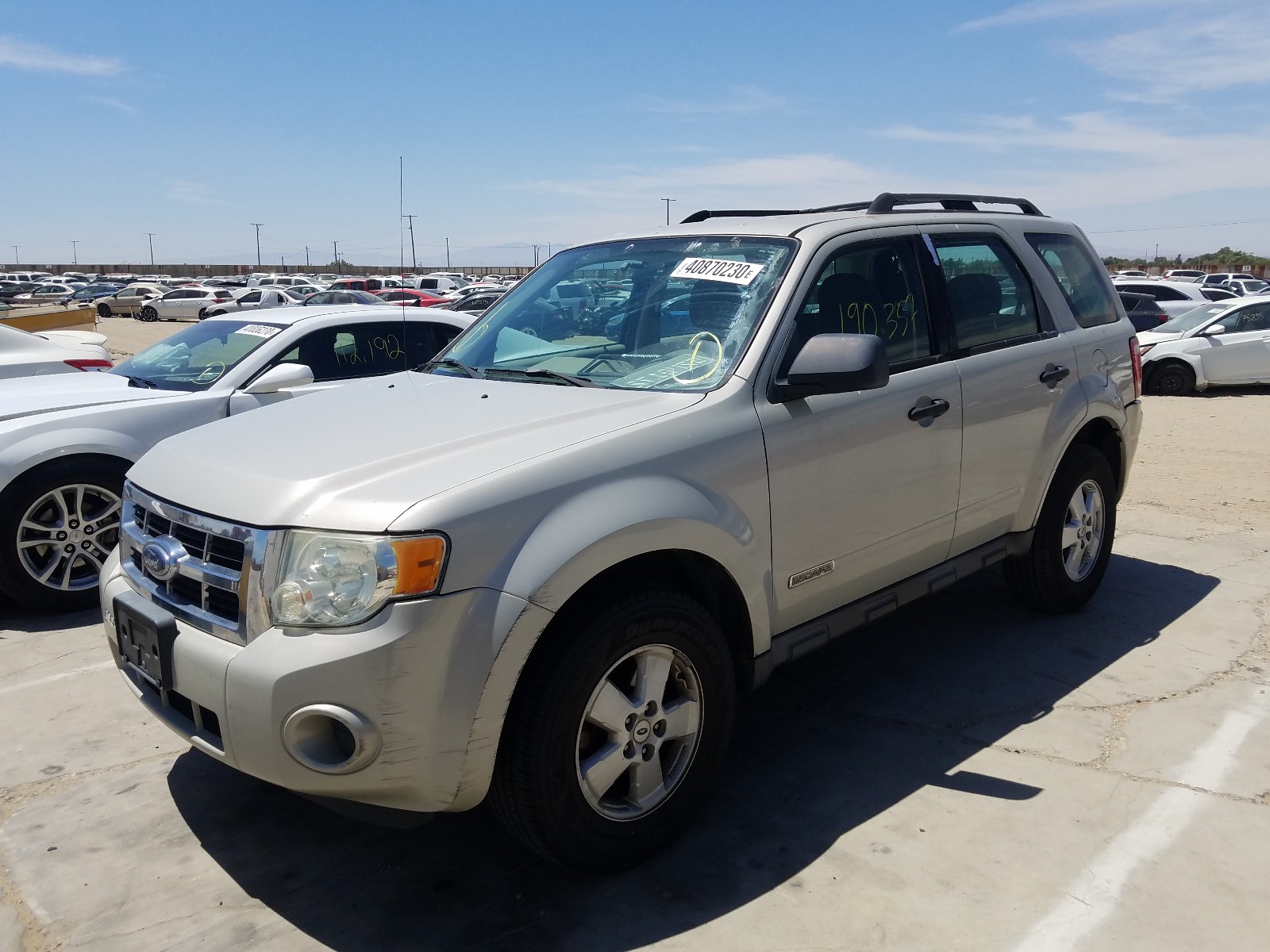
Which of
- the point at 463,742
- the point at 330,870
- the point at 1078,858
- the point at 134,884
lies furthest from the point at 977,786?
the point at 134,884

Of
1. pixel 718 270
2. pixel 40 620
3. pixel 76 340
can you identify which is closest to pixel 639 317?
pixel 718 270

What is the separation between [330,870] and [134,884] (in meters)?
0.57

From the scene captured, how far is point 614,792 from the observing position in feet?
10.3

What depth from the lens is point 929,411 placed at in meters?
3.94

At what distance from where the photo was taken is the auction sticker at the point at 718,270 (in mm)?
3723

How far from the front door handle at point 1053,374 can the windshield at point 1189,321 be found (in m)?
12.3

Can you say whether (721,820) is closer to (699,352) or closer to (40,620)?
(699,352)

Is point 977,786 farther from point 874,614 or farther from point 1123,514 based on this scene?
point 1123,514

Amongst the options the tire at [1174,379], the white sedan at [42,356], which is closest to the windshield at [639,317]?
the white sedan at [42,356]

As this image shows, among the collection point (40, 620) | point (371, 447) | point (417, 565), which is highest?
point (371, 447)

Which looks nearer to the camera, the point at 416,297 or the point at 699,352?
the point at 699,352

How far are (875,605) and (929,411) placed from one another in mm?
761

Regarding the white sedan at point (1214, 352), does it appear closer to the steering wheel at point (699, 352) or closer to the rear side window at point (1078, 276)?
the rear side window at point (1078, 276)

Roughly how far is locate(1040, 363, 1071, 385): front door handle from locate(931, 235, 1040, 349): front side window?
0.57 feet
